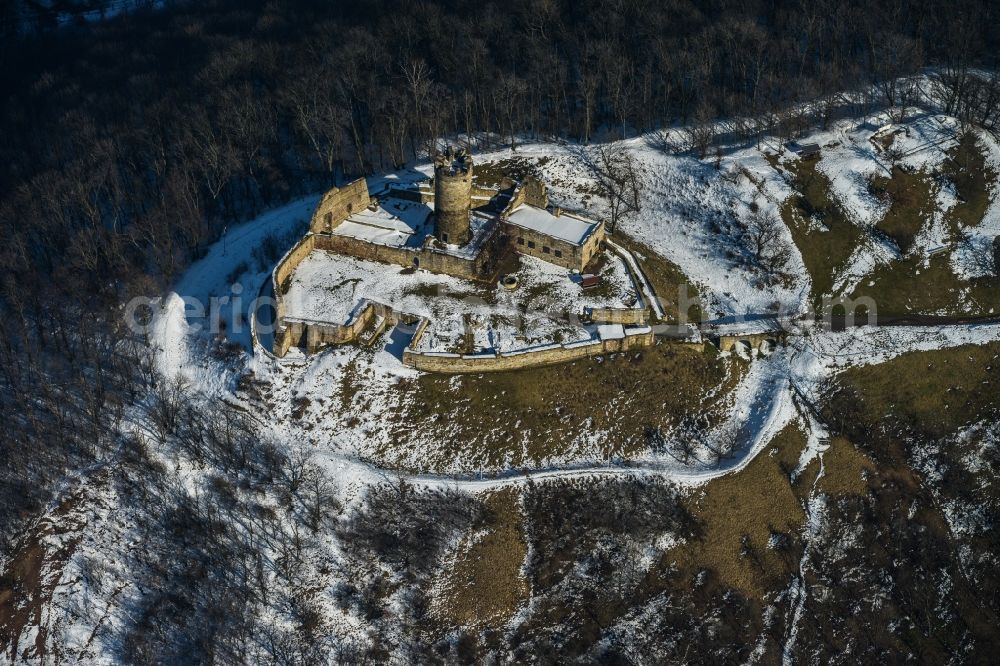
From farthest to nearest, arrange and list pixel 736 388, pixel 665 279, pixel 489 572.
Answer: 1. pixel 665 279
2. pixel 736 388
3. pixel 489 572

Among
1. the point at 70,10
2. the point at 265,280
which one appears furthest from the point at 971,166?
the point at 70,10

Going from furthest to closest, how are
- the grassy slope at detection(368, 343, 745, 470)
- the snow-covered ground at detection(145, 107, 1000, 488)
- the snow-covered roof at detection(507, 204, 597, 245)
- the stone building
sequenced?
1. the snow-covered roof at detection(507, 204, 597, 245)
2. the stone building
3. the snow-covered ground at detection(145, 107, 1000, 488)
4. the grassy slope at detection(368, 343, 745, 470)

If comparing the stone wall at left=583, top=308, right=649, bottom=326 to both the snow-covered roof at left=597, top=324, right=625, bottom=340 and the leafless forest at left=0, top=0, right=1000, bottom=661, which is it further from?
the leafless forest at left=0, top=0, right=1000, bottom=661

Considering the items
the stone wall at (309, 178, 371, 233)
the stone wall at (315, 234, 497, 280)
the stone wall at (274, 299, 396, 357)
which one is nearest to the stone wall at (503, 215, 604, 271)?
the stone wall at (315, 234, 497, 280)

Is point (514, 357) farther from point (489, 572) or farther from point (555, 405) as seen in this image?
point (489, 572)

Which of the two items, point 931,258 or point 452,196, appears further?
point 931,258

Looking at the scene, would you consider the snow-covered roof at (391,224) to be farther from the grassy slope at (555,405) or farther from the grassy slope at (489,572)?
the grassy slope at (489,572)

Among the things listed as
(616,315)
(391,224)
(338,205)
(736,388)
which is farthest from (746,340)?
(338,205)
